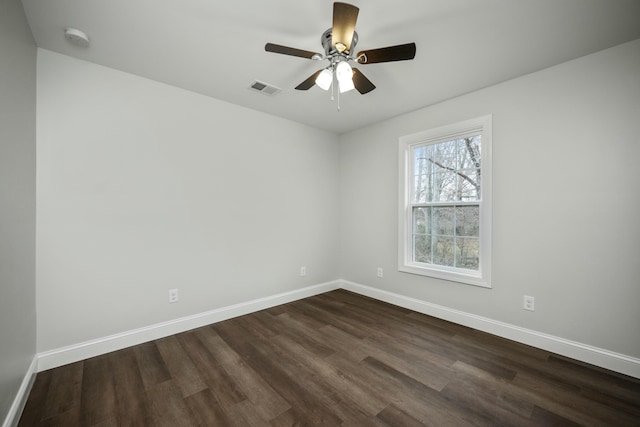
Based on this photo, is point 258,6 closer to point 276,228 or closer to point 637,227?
point 276,228

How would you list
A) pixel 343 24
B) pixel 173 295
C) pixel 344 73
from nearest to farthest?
pixel 343 24, pixel 344 73, pixel 173 295

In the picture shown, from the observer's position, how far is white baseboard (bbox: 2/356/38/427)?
146cm

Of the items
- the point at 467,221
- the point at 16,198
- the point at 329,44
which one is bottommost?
the point at 467,221

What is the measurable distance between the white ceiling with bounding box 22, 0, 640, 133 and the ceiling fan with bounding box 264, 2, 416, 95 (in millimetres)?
223

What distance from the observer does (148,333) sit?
250 centimetres

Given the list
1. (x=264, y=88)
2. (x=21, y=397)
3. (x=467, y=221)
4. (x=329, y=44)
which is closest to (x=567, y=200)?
(x=467, y=221)

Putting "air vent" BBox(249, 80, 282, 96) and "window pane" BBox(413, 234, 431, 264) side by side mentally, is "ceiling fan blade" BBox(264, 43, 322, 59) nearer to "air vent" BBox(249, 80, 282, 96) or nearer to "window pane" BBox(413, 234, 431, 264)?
"air vent" BBox(249, 80, 282, 96)

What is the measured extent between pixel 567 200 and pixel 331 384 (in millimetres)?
2470

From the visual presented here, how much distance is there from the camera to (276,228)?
11.5 ft

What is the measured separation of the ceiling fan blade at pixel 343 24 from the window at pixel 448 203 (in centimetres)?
190

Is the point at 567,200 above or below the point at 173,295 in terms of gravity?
above

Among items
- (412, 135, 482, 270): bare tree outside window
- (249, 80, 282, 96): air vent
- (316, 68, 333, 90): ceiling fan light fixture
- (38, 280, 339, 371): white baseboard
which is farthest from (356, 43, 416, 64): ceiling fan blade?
(38, 280, 339, 371): white baseboard

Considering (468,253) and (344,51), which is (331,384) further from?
(344,51)

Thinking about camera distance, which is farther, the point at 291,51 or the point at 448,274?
the point at 448,274
